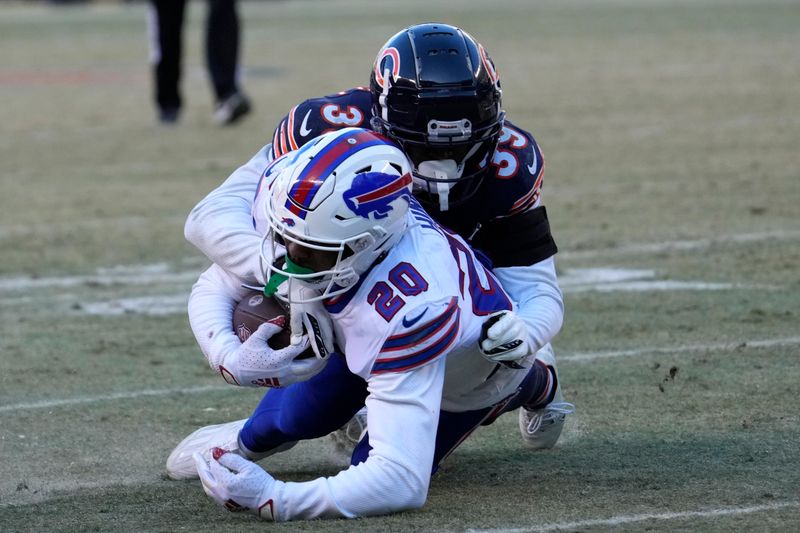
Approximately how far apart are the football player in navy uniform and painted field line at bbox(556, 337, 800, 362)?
1125 mm

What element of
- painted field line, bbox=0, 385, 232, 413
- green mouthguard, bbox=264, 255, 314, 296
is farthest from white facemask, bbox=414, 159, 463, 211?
painted field line, bbox=0, 385, 232, 413

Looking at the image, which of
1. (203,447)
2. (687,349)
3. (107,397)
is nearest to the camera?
(203,447)

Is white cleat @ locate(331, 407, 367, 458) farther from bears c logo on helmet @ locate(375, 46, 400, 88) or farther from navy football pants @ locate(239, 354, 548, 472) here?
bears c logo on helmet @ locate(375, 46, 400, 88)

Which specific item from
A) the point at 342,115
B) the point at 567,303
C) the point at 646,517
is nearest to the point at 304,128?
the point at 342,115

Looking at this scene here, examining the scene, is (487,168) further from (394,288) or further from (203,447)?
(203,447)

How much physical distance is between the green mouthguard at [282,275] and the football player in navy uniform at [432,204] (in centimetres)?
27

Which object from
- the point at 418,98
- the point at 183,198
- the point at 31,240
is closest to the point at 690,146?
the point at 183,198

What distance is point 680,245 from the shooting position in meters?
7.43

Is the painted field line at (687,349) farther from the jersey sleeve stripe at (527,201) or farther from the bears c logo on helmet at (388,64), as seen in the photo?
the bears c logo on helmet at (388,64)

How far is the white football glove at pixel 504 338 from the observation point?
3697 mm

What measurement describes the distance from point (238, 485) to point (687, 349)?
8.03 feet

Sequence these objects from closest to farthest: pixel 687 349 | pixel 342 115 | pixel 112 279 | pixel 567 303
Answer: pixel 342 115
pixel 687 349
pixel 567 303
pixel 112 279

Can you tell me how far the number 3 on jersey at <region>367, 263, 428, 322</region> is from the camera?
3.63 meters

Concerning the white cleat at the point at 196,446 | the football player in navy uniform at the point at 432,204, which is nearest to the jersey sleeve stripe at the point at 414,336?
the football player in navy uniform at the point at 432,204
